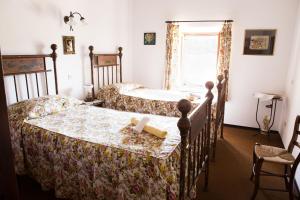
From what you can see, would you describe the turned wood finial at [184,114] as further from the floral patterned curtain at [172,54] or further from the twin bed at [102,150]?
the floral patterned curtain at [172,54]

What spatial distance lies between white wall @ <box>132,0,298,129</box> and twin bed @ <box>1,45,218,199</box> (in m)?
2.35

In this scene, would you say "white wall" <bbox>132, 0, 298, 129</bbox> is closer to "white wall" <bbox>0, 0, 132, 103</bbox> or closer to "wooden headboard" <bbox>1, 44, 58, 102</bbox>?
"white wall" <bbox>0, 0, 132, 103</bbox>

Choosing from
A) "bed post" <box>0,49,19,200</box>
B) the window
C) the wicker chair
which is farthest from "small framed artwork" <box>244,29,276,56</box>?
"bed post" <box>0,49,19,200</box>

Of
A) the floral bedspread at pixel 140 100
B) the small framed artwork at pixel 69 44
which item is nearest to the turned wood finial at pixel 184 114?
the floral bedspread at pixel 140 100

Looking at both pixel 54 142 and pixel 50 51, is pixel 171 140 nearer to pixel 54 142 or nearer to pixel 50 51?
pixel 54 142

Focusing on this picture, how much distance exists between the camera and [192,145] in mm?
1907

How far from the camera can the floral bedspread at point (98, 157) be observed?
175 centimetres

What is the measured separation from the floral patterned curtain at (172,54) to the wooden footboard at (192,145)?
Answer: 254 centimetres

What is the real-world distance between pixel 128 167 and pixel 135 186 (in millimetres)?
160

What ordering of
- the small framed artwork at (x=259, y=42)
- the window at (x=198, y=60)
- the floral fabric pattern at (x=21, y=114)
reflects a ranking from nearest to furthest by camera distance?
the floral fabric pattern at (x=21, y=114) < the small framed artwork at (x=259, y=42) < the window at (x=198, y=60)

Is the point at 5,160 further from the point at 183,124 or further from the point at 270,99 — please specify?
the point at 270,99

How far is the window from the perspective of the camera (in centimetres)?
470

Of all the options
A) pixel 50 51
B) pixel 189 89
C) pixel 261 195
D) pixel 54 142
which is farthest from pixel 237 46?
pixel 54 142

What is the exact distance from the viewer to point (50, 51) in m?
3.21
